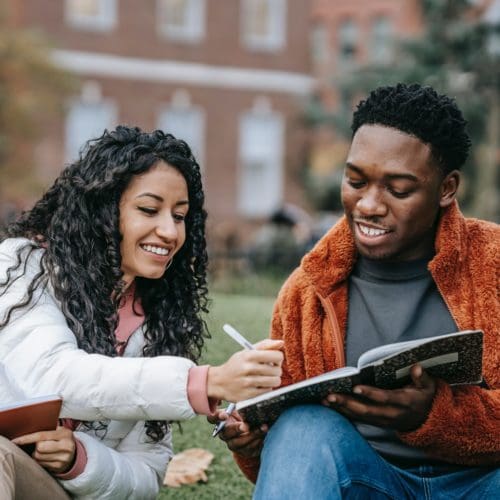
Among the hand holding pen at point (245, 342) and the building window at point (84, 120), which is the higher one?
the hand holding pen at point (245, 342)

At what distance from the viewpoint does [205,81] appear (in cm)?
2250

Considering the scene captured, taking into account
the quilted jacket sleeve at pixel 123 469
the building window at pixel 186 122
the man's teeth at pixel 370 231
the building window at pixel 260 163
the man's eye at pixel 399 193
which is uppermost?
the man's eye at pixel 399 193

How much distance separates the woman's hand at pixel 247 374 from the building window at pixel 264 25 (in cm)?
2123

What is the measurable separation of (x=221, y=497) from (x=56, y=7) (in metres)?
18.5

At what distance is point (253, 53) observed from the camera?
75.9 ft

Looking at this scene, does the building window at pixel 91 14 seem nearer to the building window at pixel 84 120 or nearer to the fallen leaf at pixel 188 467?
the building window at pixel 84 120

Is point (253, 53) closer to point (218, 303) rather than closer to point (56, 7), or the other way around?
point (56, 7)

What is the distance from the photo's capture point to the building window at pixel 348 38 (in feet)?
102

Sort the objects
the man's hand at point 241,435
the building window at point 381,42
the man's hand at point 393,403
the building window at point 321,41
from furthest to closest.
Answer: the building window at point 321,41
the building window at point 381,42
the man's hand at point 241,435
the man's hand at point 393,403

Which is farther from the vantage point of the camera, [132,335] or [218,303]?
[218,303]

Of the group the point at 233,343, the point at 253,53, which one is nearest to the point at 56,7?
the point at 253,53

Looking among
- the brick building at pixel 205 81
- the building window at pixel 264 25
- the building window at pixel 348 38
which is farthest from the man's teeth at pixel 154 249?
the building window at pixel 348 38

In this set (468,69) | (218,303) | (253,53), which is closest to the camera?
(218,303)

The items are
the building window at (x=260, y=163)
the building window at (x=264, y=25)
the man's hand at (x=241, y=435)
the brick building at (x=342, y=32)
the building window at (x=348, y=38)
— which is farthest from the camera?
the building window at (x=348, y=38)
